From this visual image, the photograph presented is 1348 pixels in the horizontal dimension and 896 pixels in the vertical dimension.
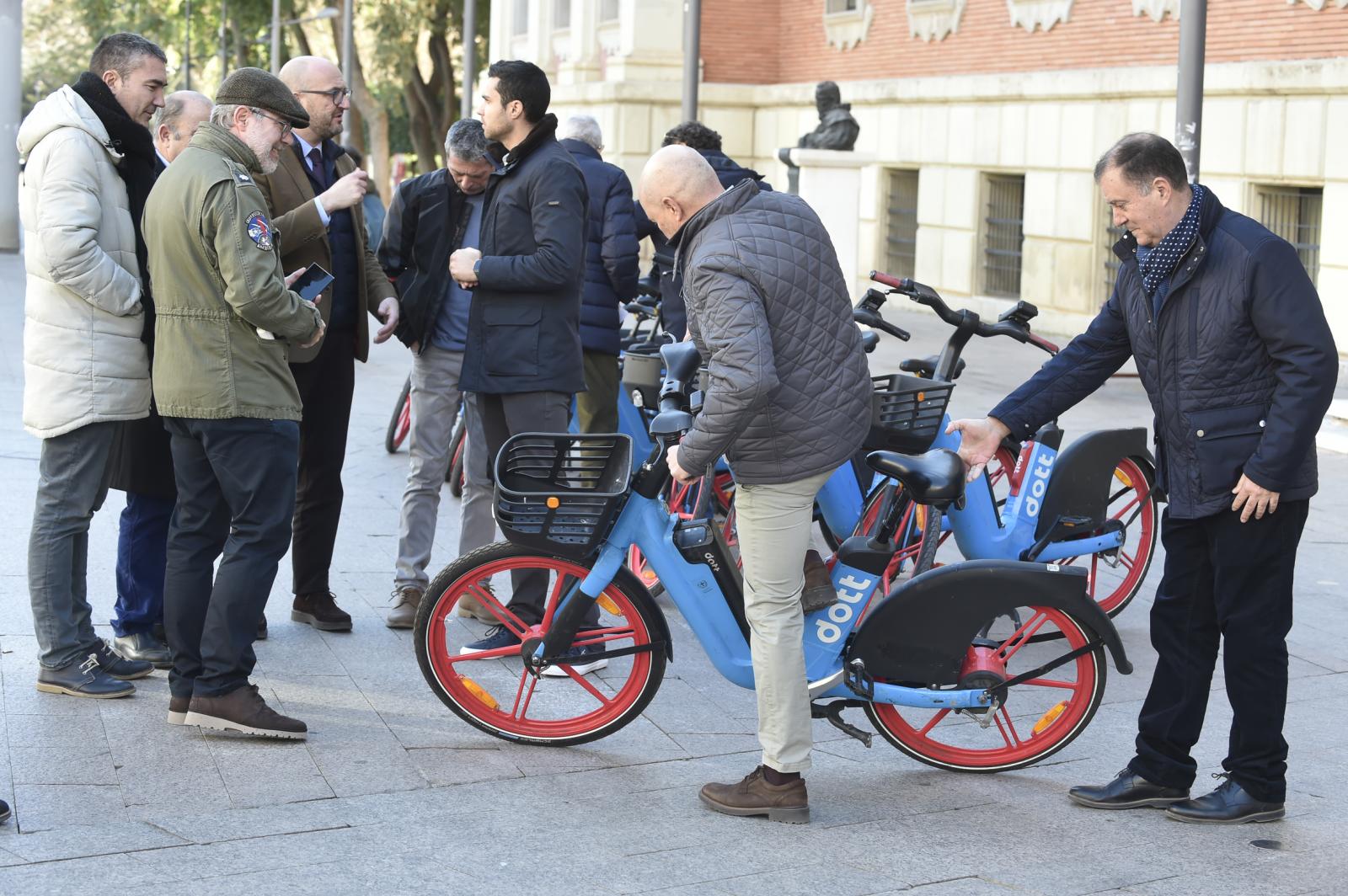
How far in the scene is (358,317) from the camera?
246 inches

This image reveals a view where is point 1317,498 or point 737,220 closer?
point 737,220

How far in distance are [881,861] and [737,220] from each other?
1611mm

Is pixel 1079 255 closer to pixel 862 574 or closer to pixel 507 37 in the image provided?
pixel 862 574

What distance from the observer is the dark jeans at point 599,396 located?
7.11 meters

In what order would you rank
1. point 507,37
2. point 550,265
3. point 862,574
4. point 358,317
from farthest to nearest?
point 507,37, point 358,317, point 550,265, point 862,574

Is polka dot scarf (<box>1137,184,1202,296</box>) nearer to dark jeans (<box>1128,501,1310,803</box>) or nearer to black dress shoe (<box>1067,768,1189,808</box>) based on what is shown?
dark jeans (<box>1128,501,1310,803</box>)

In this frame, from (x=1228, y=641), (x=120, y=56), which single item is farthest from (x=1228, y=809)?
(x=120, y=56)

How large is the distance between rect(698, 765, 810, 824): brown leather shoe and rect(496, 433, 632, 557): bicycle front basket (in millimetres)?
801

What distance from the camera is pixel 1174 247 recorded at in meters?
4.32

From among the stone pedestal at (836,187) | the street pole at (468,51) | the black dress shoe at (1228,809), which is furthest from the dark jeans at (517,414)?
the street pole at (468,51)

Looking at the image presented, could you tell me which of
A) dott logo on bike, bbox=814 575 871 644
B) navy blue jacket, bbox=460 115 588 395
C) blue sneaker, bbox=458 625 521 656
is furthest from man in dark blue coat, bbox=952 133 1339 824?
navy blue jacket, bbox=460 115 588 395

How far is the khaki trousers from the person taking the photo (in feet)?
14.5

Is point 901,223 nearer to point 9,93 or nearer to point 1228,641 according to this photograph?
point 9,93

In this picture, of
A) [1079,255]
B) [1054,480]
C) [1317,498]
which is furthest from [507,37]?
[1054,480]
